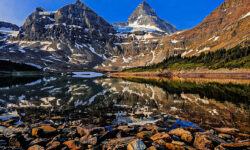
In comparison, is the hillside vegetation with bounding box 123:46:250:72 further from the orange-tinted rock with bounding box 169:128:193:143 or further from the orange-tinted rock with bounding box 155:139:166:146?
the orange-tinted rock with bounding box 155:139:166:146

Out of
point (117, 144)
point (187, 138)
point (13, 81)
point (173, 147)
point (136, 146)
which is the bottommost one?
point (187, 138)

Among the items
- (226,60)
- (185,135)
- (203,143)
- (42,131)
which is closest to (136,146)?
(185,135)

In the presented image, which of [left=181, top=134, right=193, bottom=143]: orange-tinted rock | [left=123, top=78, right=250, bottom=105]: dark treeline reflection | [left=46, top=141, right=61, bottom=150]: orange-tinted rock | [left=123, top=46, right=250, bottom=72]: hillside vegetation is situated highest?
[left=123, top=46, right=250, bottom=72]: hillside vegetation

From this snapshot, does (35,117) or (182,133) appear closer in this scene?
(182,133)

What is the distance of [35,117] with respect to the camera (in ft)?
56.2

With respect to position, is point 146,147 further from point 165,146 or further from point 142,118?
point 142,118

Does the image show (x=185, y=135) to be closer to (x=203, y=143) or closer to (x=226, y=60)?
(x=203, y=143)

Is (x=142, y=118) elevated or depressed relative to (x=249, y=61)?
depressed

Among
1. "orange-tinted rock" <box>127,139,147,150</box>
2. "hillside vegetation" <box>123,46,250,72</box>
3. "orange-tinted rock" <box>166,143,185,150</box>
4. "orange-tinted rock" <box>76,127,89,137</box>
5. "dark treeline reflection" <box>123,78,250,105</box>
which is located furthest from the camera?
"hillside vegetation" <box>123,46,250,72</box>

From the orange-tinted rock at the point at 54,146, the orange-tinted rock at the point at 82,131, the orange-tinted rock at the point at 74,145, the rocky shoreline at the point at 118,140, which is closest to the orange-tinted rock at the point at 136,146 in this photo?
the rocky shoreline at the point at 118,140

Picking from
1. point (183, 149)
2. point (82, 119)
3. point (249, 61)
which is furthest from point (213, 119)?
point (249, 61)

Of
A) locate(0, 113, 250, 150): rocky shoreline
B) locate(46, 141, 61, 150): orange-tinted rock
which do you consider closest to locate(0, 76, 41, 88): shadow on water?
locate(0, 113, 250, 150): rocky shoreline

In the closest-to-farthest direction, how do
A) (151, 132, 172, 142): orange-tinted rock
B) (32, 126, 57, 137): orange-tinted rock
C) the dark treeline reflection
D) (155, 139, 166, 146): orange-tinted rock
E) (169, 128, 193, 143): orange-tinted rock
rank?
(155, 139, 166, 146): orange-tinted rock → (151, 132, 172, 142): orange-tinted rock → (169, 128, 193, 143): orange-tinted rock → (32, 126, 57, 137): orange-tinted rock → the dark treeline reflection

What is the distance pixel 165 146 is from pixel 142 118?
304 inches
